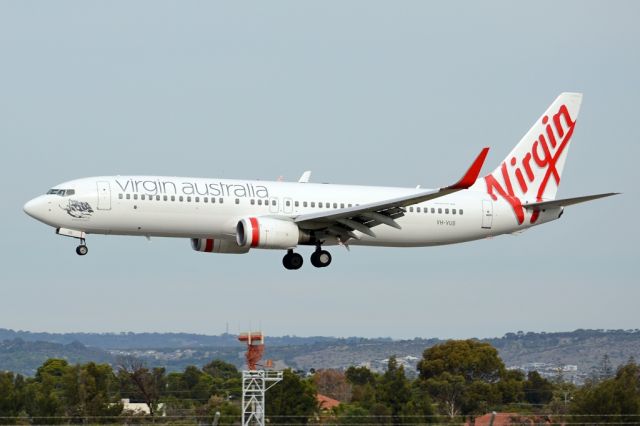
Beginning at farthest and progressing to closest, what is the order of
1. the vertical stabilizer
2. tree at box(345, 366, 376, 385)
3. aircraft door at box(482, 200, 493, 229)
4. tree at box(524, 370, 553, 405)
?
tree at box(345, 366, 376, 385) → tree at box(524, 370, 553, 405) → the vertical stabilizer → aircraft door at box(482, 200, 493, 229)

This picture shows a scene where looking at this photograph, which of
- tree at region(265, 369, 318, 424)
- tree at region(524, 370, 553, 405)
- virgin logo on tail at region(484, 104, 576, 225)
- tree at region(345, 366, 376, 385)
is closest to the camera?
virgin logo on tail at region(484, 104, 576, 225)

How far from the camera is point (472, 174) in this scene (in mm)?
55188

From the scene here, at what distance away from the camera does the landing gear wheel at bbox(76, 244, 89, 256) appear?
199 ft

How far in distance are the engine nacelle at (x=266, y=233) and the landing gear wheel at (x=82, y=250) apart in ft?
23.2

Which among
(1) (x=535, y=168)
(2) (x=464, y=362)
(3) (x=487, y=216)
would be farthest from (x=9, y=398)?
(2) (x=464, y=362)

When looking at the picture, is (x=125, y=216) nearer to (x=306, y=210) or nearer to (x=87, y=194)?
(x=87, y=194)

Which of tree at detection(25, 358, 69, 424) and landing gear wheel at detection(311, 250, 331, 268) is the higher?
landing gear wheel at detection(311, 250, 331, 268)

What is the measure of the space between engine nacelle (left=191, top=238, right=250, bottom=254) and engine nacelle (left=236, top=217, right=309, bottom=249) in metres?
4.47

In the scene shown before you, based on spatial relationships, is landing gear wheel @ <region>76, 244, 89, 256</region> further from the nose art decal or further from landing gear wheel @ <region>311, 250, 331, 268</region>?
landing gear wheel @ <region>311, 250, 331, 268</region>

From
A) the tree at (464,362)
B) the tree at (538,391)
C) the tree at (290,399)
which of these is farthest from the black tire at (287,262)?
the tree at (464,362)

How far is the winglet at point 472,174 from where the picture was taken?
54938mm

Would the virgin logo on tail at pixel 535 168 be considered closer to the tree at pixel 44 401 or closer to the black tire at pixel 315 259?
the black tire at pixel 315 259

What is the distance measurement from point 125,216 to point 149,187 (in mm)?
1818

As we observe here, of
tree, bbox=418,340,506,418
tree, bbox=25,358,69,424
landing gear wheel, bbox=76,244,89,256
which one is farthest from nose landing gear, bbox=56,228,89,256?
tree, bbox=418,340,506,418
